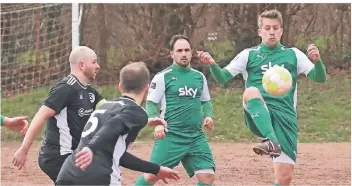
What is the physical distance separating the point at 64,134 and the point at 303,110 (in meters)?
9.54

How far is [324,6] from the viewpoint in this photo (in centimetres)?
1688

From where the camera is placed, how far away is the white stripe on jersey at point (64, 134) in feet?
21.7

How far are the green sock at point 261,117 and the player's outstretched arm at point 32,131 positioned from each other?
174cm

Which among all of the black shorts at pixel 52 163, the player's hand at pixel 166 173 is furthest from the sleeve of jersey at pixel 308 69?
the black shorts at pixel 52 163

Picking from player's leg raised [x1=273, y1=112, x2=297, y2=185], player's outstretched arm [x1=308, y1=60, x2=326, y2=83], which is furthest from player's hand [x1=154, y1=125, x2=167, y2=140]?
player's outstretched arm [x1=308, y1=60, x2=326, y2=83]

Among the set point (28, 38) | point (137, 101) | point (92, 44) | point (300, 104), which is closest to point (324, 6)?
point (300, 104)

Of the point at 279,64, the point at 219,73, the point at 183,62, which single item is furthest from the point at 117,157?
the point at 183,62

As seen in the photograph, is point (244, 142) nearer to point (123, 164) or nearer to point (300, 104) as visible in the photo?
point (300, 104)

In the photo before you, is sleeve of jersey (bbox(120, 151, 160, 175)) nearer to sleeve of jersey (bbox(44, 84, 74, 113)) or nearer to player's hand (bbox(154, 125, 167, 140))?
sleeve of jersey (bbox(44, 84, 74, 113))

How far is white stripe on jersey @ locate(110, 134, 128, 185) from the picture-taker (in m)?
5.61

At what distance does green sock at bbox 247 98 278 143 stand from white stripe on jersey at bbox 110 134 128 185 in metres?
1.70

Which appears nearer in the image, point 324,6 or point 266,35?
point 266,35

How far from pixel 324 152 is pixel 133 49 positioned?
20.2ft

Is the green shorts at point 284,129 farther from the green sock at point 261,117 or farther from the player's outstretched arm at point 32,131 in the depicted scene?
the player's outstretched arm at point 32,131
